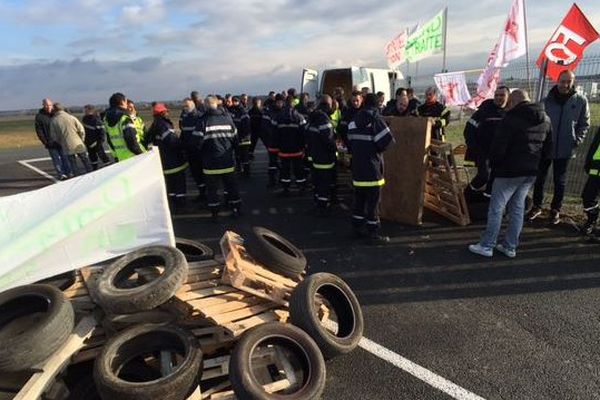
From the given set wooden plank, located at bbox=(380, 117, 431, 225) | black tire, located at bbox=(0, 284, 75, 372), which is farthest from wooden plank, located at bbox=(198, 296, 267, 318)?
wooden plank, located at bbox=(380, 117, 431, 225)

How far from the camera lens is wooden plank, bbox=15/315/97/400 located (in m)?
2.99

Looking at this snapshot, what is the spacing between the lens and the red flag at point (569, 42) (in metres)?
7.19

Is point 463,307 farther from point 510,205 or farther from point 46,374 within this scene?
point 46,374

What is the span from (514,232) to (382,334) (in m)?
2.76

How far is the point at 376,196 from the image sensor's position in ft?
21.6

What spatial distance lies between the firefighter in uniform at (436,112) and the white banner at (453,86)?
6501 millimetres

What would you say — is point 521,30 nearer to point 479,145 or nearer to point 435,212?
point 479,145

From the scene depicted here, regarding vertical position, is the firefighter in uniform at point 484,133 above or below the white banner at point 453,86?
below

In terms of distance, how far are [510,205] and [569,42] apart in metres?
3.53

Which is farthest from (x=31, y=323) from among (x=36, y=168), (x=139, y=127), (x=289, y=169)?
(x=36, y=168)

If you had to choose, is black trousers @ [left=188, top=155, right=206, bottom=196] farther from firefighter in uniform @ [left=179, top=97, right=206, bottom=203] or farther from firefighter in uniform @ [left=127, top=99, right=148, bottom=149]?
firefighter in uniform @ [left=127, top=99, right=148, bottom=149]

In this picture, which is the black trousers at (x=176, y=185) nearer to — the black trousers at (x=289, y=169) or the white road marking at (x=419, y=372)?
the black trousers at (x=289, y=169)

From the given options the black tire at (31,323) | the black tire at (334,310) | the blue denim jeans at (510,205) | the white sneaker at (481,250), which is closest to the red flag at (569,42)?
the blue denim jeans at (510,205)

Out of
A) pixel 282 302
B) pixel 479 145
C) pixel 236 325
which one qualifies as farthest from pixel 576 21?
pixel 236 325
